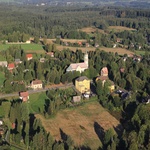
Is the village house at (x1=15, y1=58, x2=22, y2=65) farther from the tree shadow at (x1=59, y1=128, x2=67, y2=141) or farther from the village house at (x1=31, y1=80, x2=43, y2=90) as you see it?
the tree shadow at (x1=59, y1=128, x2=67, y2=141)

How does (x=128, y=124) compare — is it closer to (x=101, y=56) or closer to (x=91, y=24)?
(x=101, y=56)

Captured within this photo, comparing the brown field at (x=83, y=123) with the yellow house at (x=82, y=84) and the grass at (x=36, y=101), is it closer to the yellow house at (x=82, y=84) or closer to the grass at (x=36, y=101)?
the grass at (x=36, y=101)

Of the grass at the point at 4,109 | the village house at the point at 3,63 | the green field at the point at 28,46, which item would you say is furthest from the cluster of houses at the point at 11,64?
the grass at the point at 4,109

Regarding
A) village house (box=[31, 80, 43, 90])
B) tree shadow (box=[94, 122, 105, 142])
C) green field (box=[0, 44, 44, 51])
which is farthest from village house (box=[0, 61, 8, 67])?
tree shadow (box=[94, 122, 105, 142])

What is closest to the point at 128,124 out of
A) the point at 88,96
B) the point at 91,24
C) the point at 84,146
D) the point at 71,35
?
the point at 84,146

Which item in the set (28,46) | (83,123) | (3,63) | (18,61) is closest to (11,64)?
(3,63)

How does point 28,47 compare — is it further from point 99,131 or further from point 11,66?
point 99,131
